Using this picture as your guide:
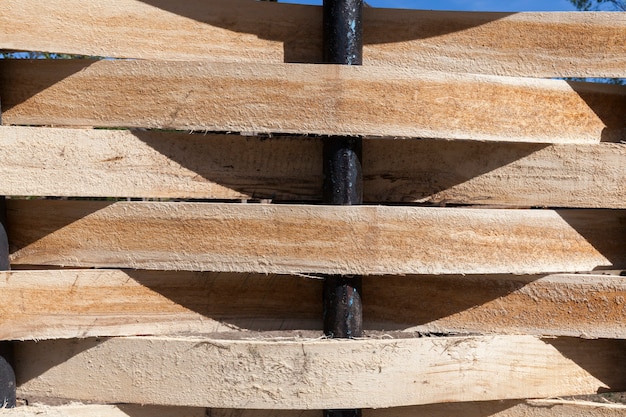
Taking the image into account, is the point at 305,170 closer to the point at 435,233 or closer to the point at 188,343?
the point at 435,233

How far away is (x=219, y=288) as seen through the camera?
1.61 m

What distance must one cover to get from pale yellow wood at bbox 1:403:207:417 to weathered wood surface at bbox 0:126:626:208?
1.78 ft

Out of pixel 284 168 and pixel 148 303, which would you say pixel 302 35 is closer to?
pixel 284 168

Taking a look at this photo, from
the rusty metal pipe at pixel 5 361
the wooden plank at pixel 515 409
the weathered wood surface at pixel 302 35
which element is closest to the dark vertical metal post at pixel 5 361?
the rusty metal pipe at pixel 5 361

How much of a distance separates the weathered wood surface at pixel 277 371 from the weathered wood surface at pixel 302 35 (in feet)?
2.37

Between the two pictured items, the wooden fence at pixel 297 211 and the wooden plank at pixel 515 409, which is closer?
the wooden fence at pixel 297 211

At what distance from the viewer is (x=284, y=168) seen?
5.21 feet

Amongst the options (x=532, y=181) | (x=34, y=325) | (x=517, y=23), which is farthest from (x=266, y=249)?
(x=517, y=23)

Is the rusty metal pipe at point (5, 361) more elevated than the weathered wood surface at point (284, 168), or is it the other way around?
the weathered wood surface at point (284, 168)

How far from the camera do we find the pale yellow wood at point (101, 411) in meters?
1.52

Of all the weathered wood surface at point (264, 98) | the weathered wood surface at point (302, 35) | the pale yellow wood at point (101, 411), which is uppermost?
the weathered wood surface at point (302, 35)

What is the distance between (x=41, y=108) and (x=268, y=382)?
892mm

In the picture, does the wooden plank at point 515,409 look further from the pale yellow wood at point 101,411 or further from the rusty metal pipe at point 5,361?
the rusty metal pipe at point 5,361

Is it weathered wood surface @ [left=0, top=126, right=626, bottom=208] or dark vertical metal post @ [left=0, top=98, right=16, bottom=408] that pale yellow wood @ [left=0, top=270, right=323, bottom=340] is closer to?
dark vertical metal post @ [left=0, top=98, right=16, bottom=408]
